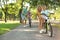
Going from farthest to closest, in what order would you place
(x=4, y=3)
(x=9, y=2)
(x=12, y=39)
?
(x=9, y=2)
(x=4, y=3)
(x=12, y=39)

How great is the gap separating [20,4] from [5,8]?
1097 centimetres

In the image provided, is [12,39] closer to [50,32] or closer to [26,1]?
[50,32]

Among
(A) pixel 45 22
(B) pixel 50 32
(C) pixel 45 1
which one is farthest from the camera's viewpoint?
(C) pixel 45 1

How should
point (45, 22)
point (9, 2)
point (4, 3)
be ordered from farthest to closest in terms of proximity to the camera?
point (9, 2) < point (4, 3) < point (45, 22)

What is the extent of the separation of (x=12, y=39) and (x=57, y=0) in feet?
86.4

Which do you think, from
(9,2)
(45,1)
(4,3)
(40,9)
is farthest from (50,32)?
(9,2)

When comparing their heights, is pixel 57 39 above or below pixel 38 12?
below

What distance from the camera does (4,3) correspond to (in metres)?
47.6

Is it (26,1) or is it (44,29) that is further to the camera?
(26,1)

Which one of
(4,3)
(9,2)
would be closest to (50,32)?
(4,3)

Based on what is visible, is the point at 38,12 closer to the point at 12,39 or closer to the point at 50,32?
the point at 50,32

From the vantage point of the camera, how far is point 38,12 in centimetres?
1634

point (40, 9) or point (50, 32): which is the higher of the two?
point (40, 9)

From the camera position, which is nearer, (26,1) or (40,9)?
(40,9)
